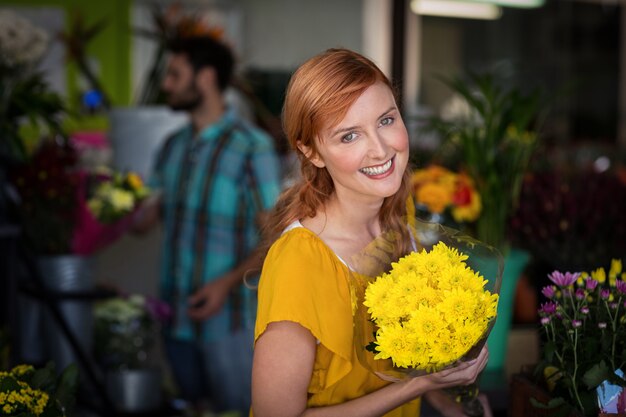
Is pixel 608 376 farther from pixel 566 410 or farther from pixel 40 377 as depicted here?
pixel 40 377

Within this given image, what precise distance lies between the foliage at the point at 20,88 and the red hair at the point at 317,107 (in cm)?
134

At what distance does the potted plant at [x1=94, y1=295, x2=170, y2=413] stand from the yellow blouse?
185 centimetres

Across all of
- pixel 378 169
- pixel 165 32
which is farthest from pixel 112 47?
pixel 378 169

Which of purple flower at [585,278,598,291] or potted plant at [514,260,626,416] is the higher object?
purple flower at [585,278,598,291]

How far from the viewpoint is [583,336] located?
1.38m

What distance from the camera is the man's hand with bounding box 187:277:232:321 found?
10.4ft

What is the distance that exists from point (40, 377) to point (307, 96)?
642mm

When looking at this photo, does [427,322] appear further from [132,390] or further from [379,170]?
[132,390]

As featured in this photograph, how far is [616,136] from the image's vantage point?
8.24m

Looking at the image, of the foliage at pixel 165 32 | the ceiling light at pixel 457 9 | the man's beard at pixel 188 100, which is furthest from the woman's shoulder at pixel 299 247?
the ceiling light at pixel 457 9

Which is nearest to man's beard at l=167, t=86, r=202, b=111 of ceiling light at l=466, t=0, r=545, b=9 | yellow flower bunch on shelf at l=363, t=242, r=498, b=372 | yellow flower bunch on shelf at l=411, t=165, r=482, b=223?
yellow flower bunch on shelf at l=411, t=165, r=482, b=223

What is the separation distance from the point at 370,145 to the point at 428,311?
0.33 metres

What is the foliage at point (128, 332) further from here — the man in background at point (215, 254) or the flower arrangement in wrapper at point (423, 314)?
the flower arrangement in wrapper at point (423, 314)

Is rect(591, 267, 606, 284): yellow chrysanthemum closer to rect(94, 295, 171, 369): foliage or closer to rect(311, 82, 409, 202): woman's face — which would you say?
rect(311, 82, 409, 202): woman's face
